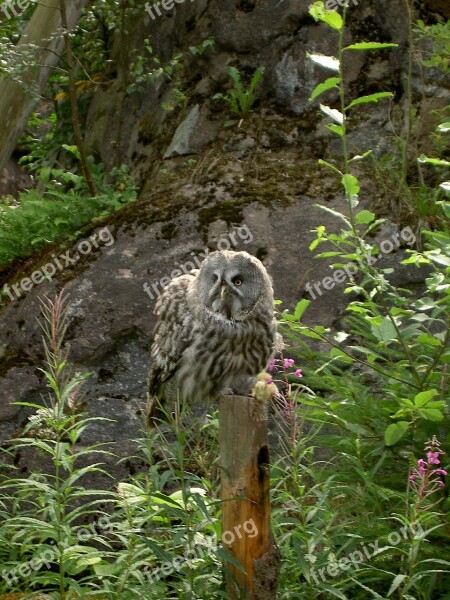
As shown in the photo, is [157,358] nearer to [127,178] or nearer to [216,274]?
[216,274]

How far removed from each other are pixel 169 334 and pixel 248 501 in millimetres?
2426

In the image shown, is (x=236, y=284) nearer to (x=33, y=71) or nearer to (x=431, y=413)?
(x=431, y=413)

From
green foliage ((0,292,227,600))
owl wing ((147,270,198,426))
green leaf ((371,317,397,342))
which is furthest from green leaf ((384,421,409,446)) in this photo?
owl wing ((147,270,198,426))

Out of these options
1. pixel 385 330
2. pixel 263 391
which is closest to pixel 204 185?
pixel 385 330

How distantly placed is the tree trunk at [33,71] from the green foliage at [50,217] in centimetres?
45

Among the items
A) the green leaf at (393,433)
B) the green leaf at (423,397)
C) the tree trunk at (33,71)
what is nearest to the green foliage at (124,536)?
the green leaf at (393,433)

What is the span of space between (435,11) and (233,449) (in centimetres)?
570

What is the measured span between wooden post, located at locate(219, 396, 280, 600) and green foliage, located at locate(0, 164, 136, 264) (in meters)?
4.37

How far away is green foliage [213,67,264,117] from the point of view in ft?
25.1

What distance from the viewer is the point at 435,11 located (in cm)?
768

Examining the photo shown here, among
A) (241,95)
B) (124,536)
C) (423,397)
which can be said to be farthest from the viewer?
(241,95)

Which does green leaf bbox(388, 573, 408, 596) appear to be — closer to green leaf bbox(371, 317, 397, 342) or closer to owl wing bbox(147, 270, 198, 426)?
green leaf bbox(371, 317, 397, 342)

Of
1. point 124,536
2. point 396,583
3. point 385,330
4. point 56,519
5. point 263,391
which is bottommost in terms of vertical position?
point 124,536

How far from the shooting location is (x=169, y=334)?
5.46 meters
